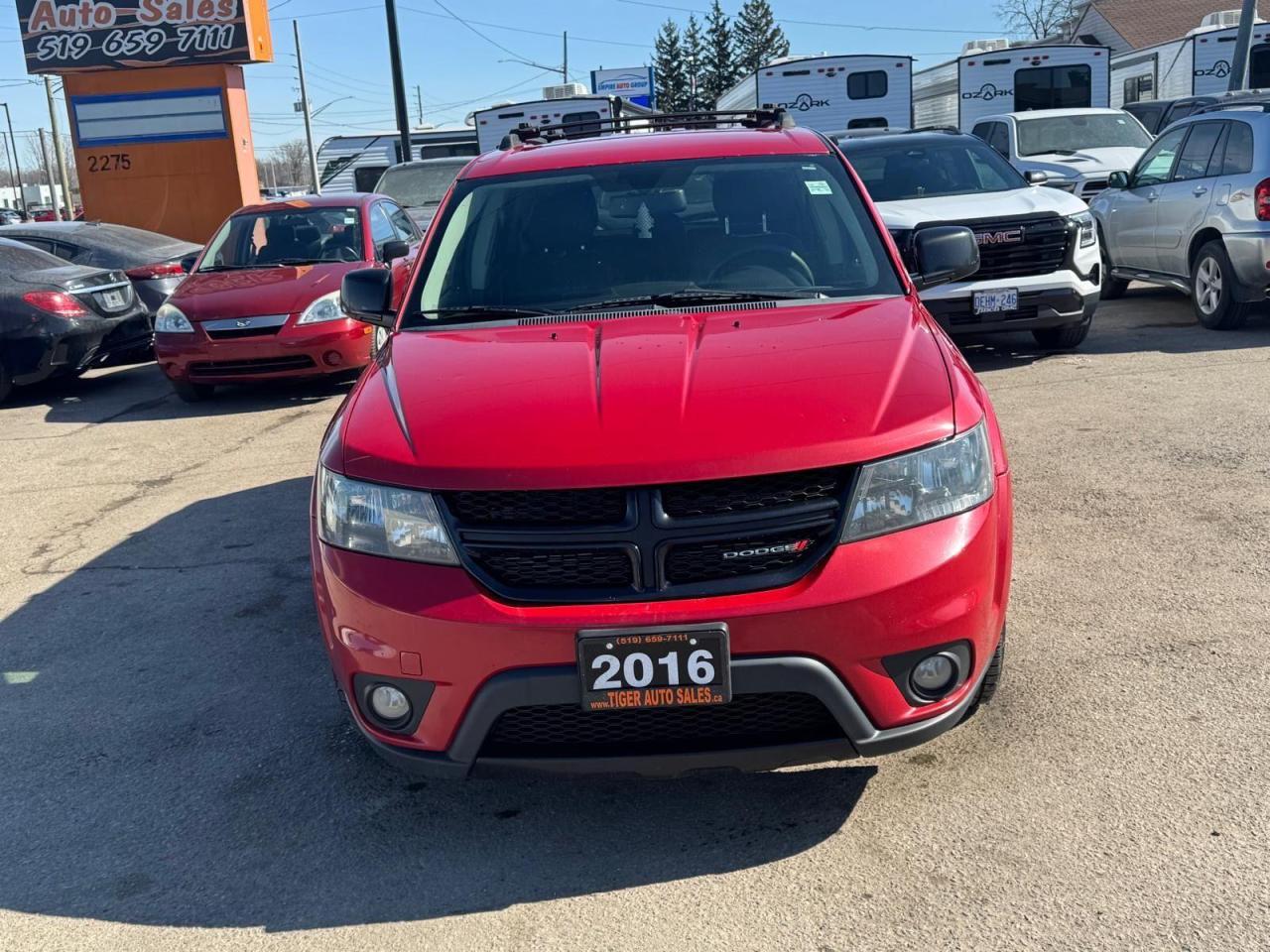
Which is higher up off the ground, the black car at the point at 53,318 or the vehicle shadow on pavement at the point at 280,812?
the black car at the point at 53,318

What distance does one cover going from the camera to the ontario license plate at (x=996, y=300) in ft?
28.9

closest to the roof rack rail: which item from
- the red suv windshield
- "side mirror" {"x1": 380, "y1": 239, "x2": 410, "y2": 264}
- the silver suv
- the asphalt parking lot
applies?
the red suv windshield

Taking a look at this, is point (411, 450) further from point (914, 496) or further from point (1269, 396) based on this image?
point (1269, 396)

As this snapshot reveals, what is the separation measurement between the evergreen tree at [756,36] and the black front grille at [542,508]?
84300 millimetres

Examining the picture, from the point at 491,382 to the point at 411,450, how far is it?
397 mm

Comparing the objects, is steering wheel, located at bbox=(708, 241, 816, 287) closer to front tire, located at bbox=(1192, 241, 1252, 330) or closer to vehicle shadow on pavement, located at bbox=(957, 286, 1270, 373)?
vehicle shadow on pavement, located at bbox=(957, 286, 1270, 373)

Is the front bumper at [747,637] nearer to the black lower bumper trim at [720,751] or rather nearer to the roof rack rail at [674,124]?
the black lower bumper trim at [720,751]

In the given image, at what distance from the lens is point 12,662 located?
4668 mm

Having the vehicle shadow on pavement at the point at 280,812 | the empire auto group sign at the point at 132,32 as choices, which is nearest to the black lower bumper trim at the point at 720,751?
the vehicle shadow on pavement at the point at 280,812

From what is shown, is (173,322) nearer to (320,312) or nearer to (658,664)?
(320,312)

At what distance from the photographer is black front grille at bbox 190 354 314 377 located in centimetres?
952

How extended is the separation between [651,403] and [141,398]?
343 inches

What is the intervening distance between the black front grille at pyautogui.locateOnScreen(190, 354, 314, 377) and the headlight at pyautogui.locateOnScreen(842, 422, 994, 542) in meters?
7.28

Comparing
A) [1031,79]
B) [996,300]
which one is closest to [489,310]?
[996,300]
